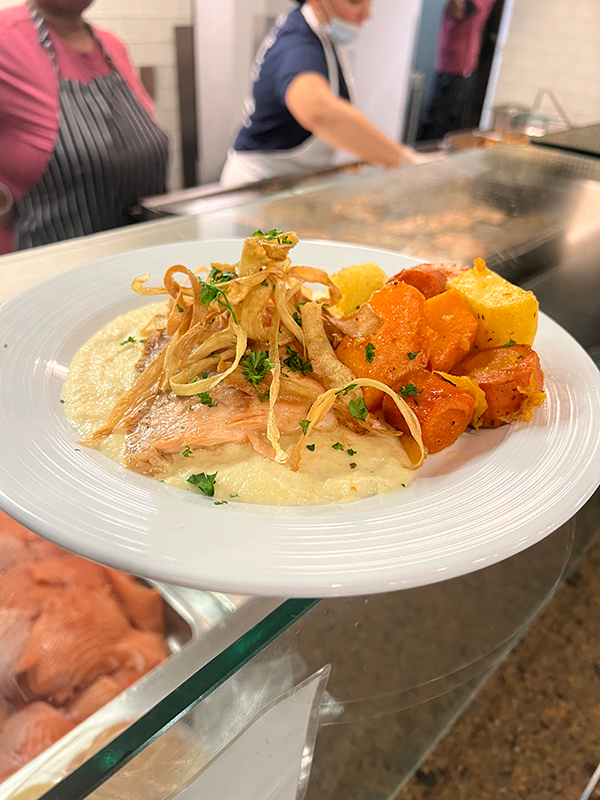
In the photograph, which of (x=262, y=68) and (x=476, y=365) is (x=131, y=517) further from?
(x=262, y=68)

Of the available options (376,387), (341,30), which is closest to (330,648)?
(376,387)

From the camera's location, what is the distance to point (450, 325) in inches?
36.2

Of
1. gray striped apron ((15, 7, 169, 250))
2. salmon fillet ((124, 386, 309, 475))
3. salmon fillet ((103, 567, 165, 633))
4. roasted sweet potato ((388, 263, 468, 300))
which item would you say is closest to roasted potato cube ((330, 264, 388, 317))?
roasted sweet potato ((388, 263, 468, 300))

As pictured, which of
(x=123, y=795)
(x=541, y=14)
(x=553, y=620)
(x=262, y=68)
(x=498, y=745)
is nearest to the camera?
(x=123, y=795)

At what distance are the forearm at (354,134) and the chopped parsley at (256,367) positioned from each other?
82.8 inches

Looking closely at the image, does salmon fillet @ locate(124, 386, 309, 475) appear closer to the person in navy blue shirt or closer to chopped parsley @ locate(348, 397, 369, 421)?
chopped parsley @ locate(348, 397, 369, 421)

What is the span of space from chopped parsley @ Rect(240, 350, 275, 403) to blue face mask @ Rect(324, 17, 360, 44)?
2.72 m

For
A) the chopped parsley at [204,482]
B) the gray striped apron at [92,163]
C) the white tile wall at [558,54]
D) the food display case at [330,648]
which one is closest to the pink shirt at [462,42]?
the white tile wall at [558,54]

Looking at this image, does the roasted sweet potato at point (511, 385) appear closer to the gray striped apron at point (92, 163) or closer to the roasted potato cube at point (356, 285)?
the roasted potato cube at point (356, 285)

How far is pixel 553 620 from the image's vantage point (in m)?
1.17

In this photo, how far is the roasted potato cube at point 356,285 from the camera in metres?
1.05

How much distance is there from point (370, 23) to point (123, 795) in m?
5.96

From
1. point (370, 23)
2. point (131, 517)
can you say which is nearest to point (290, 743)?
point (131, 517)

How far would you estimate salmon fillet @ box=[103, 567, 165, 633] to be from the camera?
624mm
